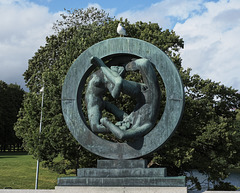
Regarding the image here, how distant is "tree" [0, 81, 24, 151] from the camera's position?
4325 cm

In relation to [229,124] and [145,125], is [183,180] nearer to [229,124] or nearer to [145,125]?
[145,125]

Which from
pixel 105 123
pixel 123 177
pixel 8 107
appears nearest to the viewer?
pixel 123 177

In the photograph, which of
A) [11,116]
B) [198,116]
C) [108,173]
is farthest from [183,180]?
[11,116]

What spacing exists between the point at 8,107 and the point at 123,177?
3978 cm

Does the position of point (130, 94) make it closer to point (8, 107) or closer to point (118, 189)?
point (118, 189)

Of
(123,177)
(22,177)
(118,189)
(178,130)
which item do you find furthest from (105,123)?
(22,177)

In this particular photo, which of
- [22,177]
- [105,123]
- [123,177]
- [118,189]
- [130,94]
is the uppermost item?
[130,94]

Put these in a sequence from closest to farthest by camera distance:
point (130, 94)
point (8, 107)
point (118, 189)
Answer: point (118, 189) < point (130, 94) < point (8, 107)

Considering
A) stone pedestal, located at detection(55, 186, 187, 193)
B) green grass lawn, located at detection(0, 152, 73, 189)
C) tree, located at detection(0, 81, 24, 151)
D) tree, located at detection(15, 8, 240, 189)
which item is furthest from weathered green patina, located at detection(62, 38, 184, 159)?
tree, located at detection(0, 81, 24, 151)

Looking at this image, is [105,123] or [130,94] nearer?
[105,123]

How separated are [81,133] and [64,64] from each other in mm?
10389

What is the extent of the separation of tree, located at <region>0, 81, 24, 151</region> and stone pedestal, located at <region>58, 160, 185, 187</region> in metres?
37.5

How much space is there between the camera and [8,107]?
43.8 metres

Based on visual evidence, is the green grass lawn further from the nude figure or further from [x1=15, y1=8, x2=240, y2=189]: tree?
the nude figure
